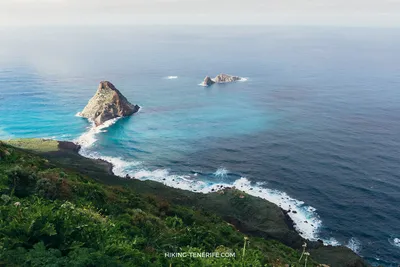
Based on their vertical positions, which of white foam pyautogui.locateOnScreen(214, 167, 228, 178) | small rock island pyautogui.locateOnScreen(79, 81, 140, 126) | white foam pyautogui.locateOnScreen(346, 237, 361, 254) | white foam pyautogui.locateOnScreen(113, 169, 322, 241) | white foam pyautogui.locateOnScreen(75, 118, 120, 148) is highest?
small rock island pyautogui.locateOnScreen(79, 81, 140, 126)

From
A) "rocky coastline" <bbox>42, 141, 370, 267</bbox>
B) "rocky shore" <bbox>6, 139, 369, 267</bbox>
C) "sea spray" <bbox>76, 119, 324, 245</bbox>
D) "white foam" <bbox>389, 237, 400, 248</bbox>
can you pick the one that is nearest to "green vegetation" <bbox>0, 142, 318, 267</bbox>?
"rocky coastline" <bbox>42, 141, 370, 267</bbox>

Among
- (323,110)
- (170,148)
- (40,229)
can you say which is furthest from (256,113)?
(40,229)

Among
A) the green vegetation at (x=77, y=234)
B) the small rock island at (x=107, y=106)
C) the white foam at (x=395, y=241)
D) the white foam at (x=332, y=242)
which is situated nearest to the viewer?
the green vegetation at (x=77, y=234)

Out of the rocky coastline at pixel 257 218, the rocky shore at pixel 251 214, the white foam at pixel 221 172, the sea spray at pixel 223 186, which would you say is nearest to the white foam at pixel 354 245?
the sea spray at pixel 223 186

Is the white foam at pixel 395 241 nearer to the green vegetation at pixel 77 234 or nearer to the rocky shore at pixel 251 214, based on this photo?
the rocky shore at pixel 251 214

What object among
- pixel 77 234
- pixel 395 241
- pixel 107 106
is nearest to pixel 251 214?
pixel 395 241

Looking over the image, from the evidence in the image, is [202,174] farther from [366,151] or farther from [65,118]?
[65,118]

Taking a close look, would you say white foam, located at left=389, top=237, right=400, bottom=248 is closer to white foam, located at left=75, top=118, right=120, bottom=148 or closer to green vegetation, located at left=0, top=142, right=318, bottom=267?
green vegetation, located at left=0, top=142, right=318, bottom=267
